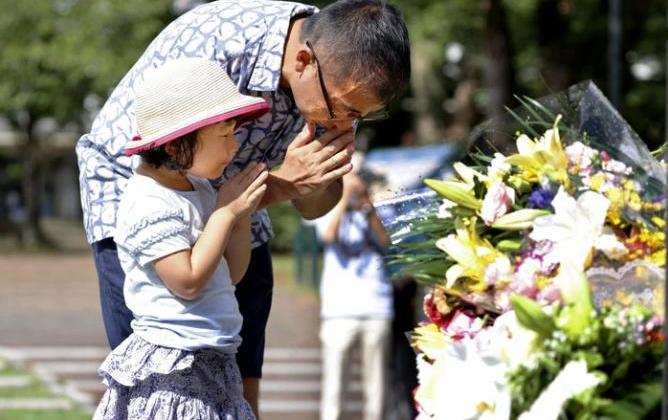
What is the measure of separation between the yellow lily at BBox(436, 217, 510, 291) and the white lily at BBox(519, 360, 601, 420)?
41 cm

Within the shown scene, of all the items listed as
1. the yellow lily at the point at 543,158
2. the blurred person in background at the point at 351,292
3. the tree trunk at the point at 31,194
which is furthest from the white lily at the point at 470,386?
the tree trunk at the point at 31,194

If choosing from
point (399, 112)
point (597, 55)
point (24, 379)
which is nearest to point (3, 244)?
point (399, 112)

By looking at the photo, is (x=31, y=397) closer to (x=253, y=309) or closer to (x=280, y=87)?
(x=253, y=309)

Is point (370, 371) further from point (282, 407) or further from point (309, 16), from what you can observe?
point (309, 16)

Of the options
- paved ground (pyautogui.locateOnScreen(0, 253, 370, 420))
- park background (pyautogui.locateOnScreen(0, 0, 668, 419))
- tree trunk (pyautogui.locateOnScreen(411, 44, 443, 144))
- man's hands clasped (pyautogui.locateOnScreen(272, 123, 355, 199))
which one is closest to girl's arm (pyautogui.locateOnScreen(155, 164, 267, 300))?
man's hands clasped (pyautogui.locateOnScreen(272, 123, 355, 199))

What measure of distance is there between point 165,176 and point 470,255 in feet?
2.60

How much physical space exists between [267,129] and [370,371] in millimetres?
4594

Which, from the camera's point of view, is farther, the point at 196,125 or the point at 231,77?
the point at 231,77

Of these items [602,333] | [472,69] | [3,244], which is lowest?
[3,244]

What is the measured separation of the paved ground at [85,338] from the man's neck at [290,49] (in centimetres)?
633

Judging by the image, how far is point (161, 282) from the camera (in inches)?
125

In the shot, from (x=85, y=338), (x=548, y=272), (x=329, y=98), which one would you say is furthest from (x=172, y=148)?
(x=85, y=338)

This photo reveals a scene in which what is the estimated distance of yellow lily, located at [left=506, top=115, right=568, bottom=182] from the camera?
112 inches

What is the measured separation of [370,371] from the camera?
26.1 feet
